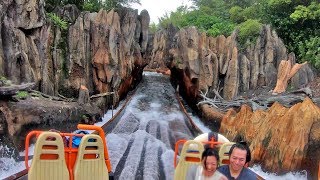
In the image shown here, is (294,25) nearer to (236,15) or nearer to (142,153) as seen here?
(236,15)

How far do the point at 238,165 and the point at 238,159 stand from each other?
0.06m

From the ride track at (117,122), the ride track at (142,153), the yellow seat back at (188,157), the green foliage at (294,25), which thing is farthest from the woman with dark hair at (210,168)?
the green foliage at (294,25)

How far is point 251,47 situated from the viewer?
1930 cm

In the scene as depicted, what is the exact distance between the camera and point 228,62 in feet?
63.8

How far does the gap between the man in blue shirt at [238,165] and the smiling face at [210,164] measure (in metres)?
0.10

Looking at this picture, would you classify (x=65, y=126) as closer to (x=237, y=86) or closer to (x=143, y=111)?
(x=143, y=111)

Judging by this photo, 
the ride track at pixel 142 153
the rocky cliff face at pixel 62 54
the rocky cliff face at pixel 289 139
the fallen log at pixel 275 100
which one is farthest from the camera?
the fallen log at pixel 275 100

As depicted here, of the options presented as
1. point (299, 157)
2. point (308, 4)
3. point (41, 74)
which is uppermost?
point (308, 4)

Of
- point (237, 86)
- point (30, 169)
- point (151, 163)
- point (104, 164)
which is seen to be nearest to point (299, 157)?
point (151, 163)

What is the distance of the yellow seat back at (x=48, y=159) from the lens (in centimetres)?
557

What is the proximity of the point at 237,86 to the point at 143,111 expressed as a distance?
185 inches

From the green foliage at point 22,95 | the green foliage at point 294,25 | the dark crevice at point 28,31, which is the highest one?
the green foliage at point 294,25

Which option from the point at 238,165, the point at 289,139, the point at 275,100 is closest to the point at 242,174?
the point at 238,165

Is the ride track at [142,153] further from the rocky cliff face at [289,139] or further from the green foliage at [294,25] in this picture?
the green foliage at [294,25]
